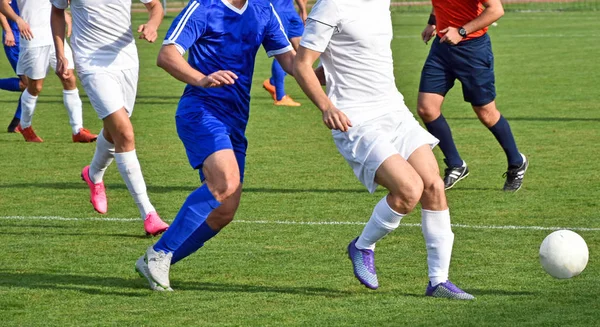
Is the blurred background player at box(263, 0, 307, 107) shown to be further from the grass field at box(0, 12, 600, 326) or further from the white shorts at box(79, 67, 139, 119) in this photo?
the white shorts at box(79, 67, 139, 119)

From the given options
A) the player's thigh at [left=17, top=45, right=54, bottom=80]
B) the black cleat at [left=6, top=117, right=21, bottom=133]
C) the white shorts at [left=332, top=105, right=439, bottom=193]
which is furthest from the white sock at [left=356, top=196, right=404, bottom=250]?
the black cleat at [left=6, top=117, right=21, bottom=133]

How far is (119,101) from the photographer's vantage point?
800cm

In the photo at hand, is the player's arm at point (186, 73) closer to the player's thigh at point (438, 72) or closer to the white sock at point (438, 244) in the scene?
the white sock at point (438, 244)

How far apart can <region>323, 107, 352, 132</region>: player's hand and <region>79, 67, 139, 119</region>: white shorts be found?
250 cm

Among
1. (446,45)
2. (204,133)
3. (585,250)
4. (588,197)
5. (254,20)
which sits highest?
(254,20)

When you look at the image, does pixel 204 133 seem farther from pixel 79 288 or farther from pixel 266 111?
pixel 266 111

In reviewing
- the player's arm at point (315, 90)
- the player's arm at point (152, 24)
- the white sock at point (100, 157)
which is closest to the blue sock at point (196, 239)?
the player's arm at point (315, 90)

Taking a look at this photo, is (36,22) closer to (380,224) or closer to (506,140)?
(506,140)

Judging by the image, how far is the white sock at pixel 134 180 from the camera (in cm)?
785

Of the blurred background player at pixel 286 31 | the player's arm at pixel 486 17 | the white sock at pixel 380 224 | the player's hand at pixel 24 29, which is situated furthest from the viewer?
the blurred background player at pixel 286 31

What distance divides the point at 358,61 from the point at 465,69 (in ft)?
11.4

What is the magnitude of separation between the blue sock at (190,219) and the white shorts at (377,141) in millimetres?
788

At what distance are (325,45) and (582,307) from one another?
190cm

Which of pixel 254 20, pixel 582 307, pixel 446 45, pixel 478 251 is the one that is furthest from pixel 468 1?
pixel 582 307
